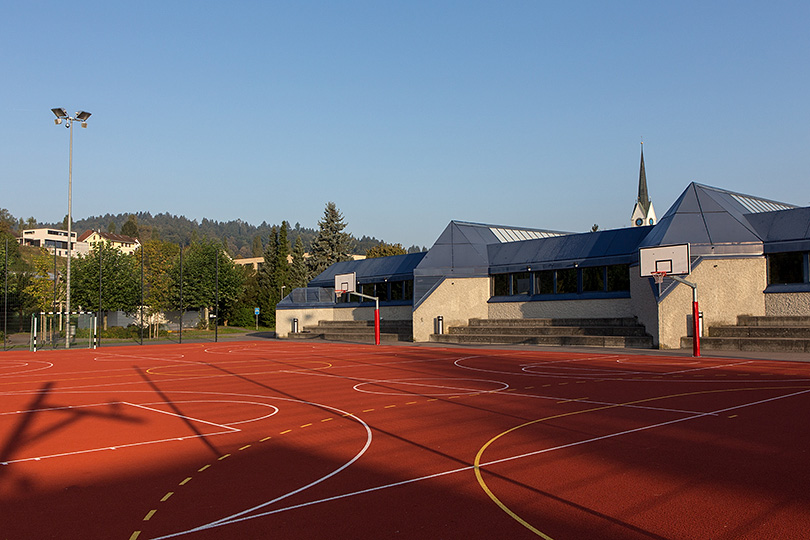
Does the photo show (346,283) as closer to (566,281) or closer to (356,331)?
(356,331)

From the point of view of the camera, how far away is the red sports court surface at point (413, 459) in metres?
6.46

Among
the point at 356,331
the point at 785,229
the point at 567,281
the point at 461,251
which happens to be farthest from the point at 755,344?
the point at 356,331

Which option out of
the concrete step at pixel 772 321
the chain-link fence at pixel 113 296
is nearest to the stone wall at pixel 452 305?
the chain-link fence at pixel 113 296

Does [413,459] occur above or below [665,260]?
below

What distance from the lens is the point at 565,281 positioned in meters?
38.8

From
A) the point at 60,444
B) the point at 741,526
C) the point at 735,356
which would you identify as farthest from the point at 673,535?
the point at 735,356

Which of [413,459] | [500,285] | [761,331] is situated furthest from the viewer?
[500,285]

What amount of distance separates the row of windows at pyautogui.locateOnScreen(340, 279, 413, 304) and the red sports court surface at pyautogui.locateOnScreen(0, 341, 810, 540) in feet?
96.0

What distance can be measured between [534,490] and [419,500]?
138 centimetres

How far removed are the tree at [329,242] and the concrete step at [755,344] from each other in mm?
55468

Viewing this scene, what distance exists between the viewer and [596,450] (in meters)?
9.43

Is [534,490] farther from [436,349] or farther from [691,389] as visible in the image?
[436,349]

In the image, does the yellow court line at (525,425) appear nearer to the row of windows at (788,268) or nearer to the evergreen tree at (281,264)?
the row of windows at (788,268)

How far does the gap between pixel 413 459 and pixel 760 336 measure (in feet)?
81.2
